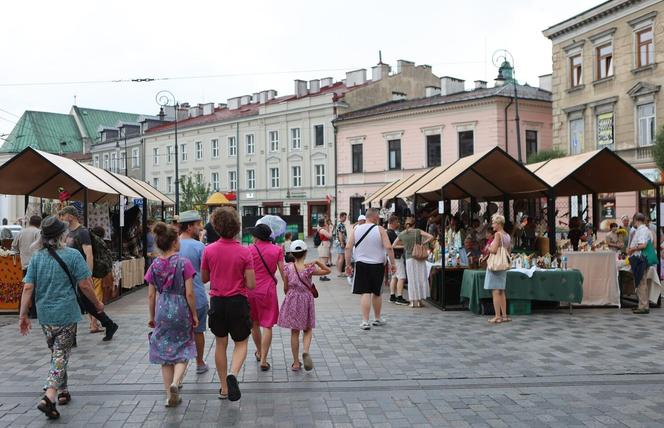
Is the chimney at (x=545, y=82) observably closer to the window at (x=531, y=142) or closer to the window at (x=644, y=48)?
the window at (x=531, y=142)

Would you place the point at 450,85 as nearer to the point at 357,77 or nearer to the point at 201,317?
the point at 357,77

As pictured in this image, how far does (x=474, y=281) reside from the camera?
11.5 m

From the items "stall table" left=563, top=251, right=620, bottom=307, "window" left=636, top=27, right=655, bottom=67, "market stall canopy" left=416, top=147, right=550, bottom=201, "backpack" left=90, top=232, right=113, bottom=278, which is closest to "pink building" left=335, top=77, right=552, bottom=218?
"window" left=636, top=27, right=655, bottom=67

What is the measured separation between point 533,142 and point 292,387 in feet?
120

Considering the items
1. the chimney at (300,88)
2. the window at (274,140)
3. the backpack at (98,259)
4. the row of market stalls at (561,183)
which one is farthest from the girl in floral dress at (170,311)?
the chimney at (300,88)

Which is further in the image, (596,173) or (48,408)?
(596,173)

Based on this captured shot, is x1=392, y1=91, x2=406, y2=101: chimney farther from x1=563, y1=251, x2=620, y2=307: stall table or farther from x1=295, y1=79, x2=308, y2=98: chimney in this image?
x1=563, y1=251, x2=620, y2=307: stall table

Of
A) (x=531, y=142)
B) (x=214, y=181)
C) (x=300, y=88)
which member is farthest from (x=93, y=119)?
(x=531, y=142)

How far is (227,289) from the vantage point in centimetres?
629

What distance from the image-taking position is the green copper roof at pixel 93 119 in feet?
260

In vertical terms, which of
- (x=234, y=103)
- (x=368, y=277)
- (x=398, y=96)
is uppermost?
(x=234, y=103)

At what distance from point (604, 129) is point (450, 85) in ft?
61.7

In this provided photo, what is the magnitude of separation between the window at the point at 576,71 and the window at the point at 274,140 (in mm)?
24179

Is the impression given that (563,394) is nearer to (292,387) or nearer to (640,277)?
(292,387)
